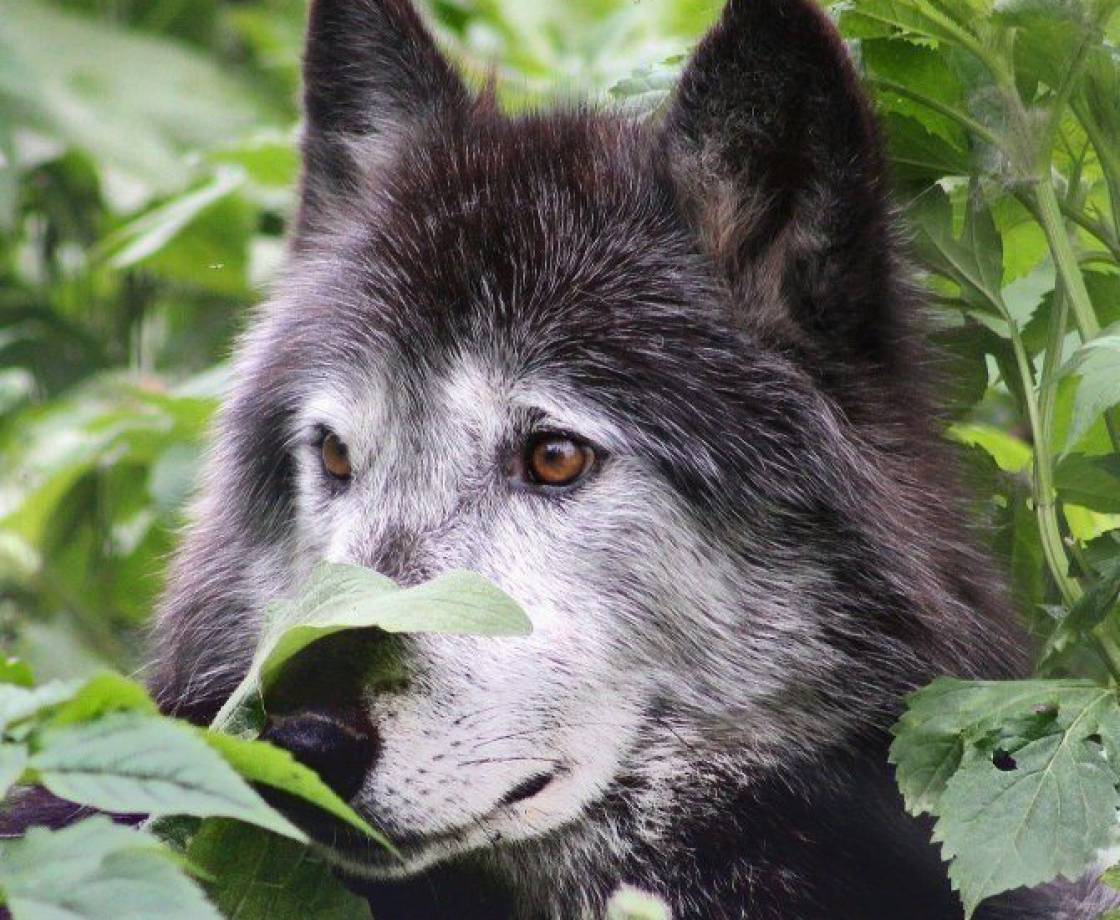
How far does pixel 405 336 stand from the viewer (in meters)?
3.24

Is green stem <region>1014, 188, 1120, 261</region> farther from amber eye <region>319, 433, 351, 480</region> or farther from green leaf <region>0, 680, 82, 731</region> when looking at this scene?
green leaf <region>0, 680, 82, 731</region>

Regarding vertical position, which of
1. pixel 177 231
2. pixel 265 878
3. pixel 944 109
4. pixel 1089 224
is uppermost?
pixel 944 109

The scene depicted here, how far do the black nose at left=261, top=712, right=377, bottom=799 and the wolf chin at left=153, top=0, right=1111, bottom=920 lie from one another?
→ 10.7 inches

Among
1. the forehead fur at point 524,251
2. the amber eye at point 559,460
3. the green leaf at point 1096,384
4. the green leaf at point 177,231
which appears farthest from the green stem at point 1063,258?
the green leaf at point 177,231

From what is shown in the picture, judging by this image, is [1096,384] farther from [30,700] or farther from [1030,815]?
[30,700]

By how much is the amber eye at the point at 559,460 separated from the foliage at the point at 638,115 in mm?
697

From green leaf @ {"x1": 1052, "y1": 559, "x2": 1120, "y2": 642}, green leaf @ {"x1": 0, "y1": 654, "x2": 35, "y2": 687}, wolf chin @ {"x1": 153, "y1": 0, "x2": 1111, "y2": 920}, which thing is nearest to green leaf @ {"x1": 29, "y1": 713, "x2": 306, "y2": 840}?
green leaf @ {"x1": 0, "y1": 654, "x2": 35, "y2": 687}

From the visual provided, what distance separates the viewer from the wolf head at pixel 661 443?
303 cm

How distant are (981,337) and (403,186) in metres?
1.12

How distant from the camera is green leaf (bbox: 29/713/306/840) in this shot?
2002 millimetres

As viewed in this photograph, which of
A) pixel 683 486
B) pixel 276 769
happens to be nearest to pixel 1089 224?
pixel 683 486

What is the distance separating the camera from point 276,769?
90.4 inches

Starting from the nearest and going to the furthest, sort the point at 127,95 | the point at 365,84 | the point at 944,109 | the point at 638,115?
1. the point at 944,109
2. the point at 638,115
3. the point at 365,84
4. the point at 127,95

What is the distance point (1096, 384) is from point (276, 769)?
125 centimetres
